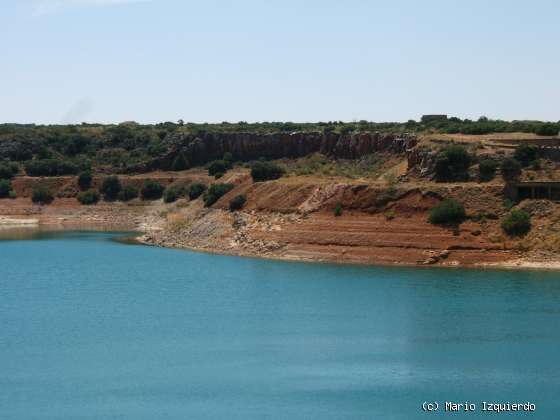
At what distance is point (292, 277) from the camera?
61719 mm

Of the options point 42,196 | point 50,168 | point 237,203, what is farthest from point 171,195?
point 237,203

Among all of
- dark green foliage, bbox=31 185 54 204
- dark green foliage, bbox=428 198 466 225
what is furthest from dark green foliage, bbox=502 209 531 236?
dark green foliage, bbox=31 185 54 204

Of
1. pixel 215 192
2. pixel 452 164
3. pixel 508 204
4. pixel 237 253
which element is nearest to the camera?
pixel 508 204

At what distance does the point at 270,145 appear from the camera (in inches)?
4464

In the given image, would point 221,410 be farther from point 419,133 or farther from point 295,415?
point 419,133

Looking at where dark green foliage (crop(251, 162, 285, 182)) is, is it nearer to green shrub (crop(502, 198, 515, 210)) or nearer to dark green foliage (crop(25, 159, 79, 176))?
green shrub (crop(502, 198, 515, 210))

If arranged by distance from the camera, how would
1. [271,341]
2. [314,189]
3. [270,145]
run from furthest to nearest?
[270,145] → [314,189] → [271,341]

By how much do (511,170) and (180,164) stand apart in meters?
51.5

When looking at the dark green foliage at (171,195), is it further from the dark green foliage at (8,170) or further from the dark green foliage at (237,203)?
the dark green foliage at (237,203)

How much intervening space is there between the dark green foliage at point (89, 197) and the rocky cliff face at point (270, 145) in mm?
9242

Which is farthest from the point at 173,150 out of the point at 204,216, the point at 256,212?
the point at 256,212

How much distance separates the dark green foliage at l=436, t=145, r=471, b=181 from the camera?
7431cm

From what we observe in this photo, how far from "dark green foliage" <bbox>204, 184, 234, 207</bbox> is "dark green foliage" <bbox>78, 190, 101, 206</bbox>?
64.5ft

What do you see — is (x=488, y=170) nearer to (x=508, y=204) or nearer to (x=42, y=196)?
(x=508, y=204)
